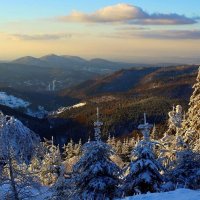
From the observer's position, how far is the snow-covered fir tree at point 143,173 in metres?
20.2

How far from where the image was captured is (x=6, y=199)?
A: 66.4 ft

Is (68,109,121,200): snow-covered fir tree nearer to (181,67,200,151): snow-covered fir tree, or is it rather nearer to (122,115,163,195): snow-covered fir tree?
(122,115,163,195): snow-covered fir tree

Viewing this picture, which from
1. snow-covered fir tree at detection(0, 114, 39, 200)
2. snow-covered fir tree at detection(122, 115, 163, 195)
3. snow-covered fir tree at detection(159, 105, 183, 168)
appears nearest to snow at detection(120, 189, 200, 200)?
snow-covered fir tree at detection(122, 115, 163, 195)

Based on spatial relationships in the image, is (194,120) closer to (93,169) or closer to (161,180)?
(161,180)

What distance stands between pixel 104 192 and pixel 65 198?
518 centimetres

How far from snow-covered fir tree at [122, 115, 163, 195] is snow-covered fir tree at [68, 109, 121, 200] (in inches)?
32.5

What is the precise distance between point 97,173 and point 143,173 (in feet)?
7.62

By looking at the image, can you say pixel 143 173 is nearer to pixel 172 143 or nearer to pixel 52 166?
pixel 172 143

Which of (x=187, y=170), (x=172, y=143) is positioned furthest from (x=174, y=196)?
(x=172, y=143)

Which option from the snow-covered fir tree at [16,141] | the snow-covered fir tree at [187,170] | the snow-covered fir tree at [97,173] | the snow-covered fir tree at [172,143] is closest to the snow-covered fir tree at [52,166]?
the snow-covered fir tree at [172,143]

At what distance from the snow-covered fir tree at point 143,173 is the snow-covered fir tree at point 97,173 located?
2.71ft

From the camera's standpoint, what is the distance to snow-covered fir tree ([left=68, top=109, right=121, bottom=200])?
20.9 metres

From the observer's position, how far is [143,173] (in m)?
20.2

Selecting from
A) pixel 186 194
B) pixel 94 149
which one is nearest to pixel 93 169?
pixel 94 149
